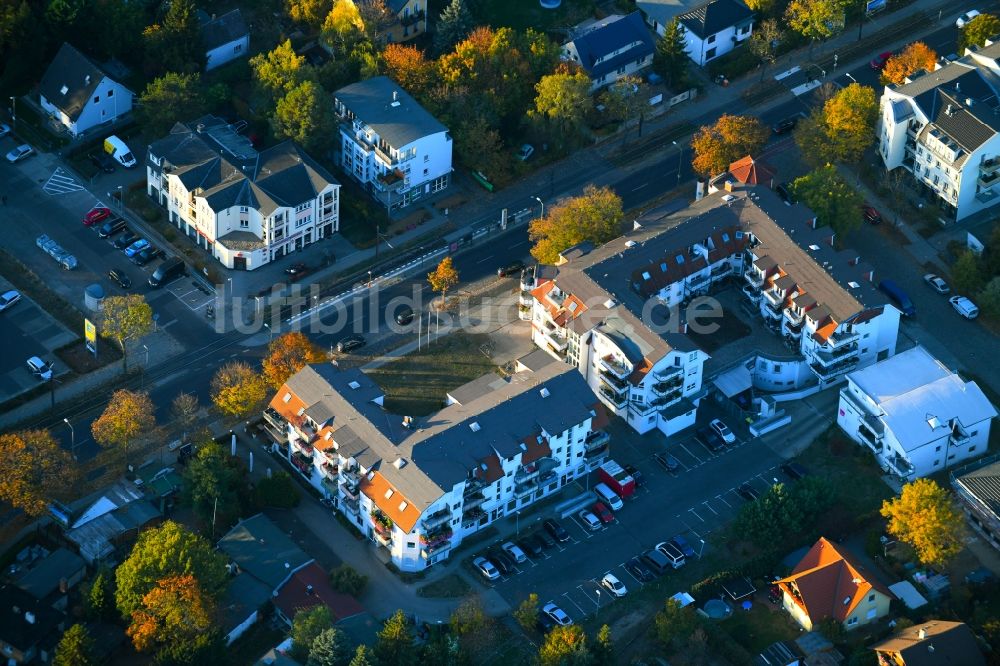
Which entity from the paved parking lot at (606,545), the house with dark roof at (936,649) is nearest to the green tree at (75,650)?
the paved parking lot at (606,545)

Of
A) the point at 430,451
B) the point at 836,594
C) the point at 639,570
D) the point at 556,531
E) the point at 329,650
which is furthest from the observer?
the point at 556,531

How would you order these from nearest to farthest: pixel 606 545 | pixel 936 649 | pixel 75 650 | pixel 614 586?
pixel 75 650 → pixel 936 649 → pixel 614 586 → pixel 606 545

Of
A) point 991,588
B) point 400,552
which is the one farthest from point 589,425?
point 991,588

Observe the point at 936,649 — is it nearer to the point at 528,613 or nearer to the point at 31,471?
the point at 528,613

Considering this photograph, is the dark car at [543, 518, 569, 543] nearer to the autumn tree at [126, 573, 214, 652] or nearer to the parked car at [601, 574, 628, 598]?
the parked car at [601, 574, 628, 598]

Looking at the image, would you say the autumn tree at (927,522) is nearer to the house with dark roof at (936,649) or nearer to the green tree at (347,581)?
the house with dark roof at (936,649)

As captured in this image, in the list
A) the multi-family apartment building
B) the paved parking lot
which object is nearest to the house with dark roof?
the paved parking lot

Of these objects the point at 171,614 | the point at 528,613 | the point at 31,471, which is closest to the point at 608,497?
the point at 528,613
